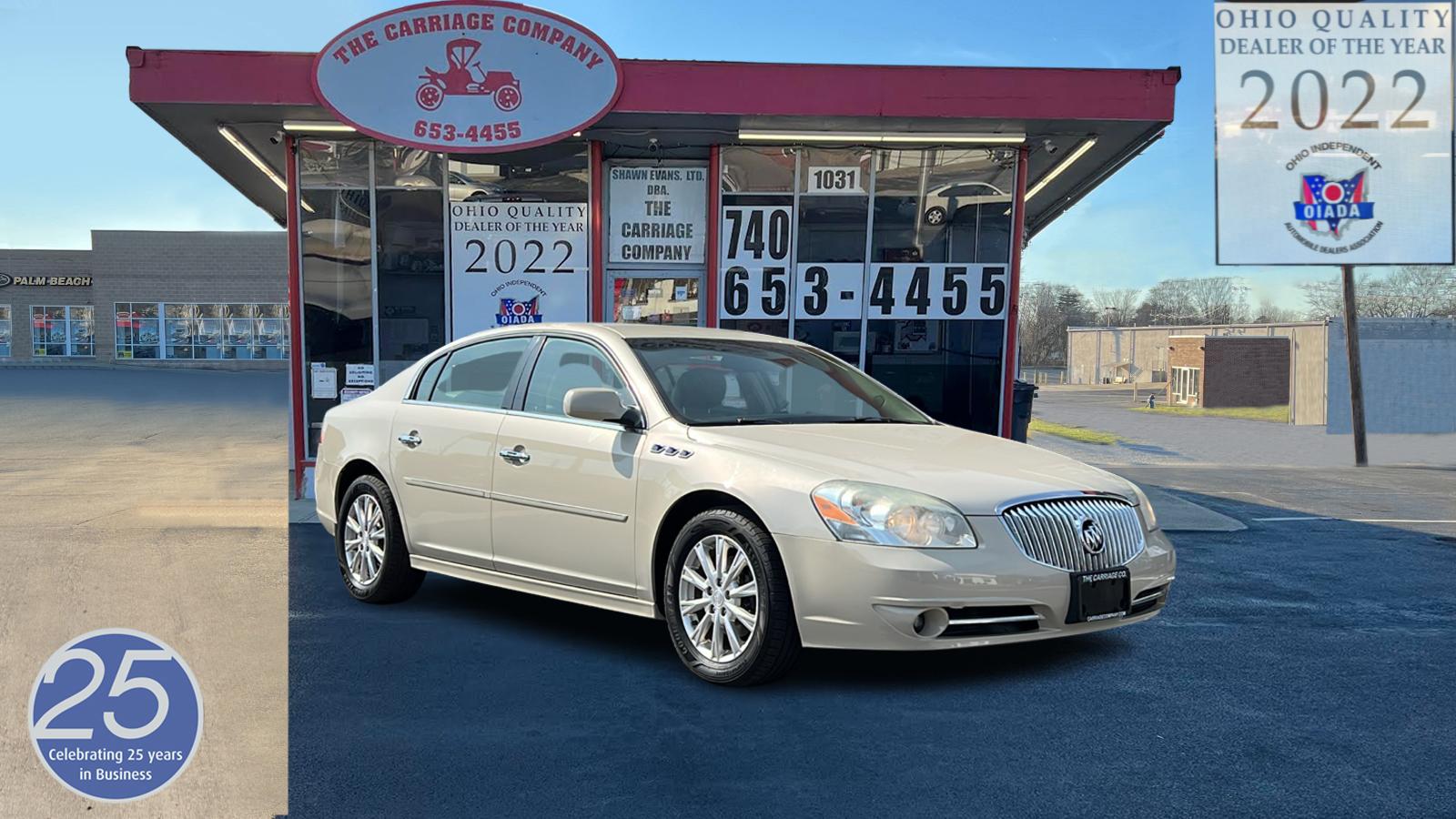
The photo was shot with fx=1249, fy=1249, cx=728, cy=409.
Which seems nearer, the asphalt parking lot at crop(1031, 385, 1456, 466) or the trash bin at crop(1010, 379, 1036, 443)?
the trash bin at crop(1010, 379, 1036, 443)

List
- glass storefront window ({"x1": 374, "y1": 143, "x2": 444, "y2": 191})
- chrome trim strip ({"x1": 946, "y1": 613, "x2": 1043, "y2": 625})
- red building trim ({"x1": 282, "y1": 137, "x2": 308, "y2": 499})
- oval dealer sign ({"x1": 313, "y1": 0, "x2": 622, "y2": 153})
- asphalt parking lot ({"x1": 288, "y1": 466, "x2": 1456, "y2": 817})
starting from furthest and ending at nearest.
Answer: glass storefront window ({"x1": 374, "y1": 143, "x2": 444, "y2": 191}) → red building trim ({"x1": 282, "y1": 137, "x2": 308, "y2": 499}) → oval dealer sign ({"x1": 313, "y1": 0, "x2": 622, "y2": 153}) → chrome trim strip ({"x1": 946, "y1": 613, "x2": 1043, "y2": 625}) → asphalt parking lot ({"x1": 288, "y1": 466, "x2": 1456, "y2": 817})

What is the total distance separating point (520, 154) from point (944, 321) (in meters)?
4.59

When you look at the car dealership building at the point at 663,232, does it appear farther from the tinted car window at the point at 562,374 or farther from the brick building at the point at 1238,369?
the brick building at the point at 1238,369

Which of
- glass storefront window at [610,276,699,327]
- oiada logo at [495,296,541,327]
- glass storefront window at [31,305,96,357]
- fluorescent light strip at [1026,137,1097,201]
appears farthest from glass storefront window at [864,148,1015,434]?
glass storefront window at [31,305,96,357]

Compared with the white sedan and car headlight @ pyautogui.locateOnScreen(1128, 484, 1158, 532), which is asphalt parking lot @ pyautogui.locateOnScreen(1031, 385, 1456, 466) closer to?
car headlight @ pyautogui.locateOnScreen(1128, 484, 1158, 532)

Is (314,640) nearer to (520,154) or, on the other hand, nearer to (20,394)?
(520,154)

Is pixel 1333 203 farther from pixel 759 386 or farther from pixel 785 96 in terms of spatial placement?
pixel 759 386

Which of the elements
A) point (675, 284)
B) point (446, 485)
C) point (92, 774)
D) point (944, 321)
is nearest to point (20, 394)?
point (675, 284)

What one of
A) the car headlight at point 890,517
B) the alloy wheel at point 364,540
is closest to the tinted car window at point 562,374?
the alloy wheel at point 364,540

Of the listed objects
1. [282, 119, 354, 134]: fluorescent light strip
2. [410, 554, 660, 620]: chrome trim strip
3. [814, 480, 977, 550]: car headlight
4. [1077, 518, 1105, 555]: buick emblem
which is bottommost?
[410, 554, 660, 620]: chrome trim strip

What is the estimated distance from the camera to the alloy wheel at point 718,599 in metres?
5.22

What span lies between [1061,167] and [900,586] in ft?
32.5

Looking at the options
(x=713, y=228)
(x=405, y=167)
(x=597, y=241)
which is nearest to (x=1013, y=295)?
(x=713, y=228)

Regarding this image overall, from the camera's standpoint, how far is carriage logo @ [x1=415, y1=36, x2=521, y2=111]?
38.5ft
